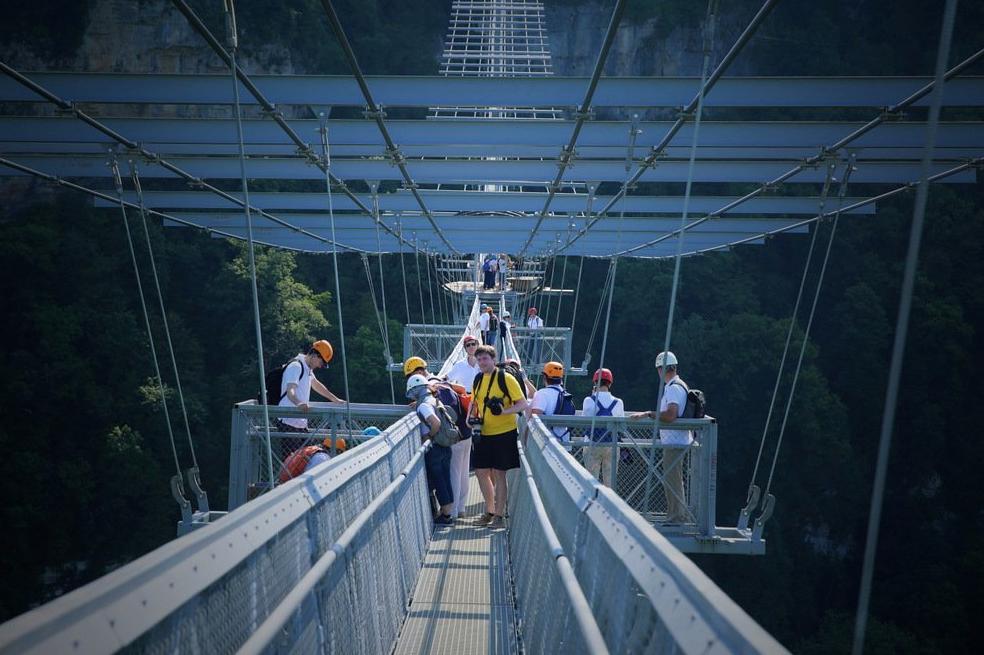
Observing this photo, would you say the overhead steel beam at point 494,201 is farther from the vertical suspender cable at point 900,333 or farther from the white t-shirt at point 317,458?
the vertical suspender cable at point 900,333

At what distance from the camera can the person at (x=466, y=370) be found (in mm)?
8578

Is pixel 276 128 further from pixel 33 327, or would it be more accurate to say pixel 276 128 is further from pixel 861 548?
pixel 861 548

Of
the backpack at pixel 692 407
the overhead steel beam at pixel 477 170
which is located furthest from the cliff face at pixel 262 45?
the backpack at pixel 692 407

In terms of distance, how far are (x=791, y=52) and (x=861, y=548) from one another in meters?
29.8

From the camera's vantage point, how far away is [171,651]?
6.03 feet

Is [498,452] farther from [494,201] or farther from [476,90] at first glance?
[494,201]

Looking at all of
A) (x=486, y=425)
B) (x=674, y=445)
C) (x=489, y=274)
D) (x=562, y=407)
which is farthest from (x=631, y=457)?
(x=489, y=274)

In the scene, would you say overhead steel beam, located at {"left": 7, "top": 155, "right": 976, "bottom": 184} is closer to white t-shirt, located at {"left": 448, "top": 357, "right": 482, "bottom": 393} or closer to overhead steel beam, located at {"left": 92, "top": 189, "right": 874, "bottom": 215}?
overhead steel beam, located at {"left": 92, "top": 189, "right": 874, "bottom": 215}

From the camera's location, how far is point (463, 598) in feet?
16.0

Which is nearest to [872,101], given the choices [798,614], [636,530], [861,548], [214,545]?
[636,530]

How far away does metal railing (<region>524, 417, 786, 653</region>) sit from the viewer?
5.16 feet

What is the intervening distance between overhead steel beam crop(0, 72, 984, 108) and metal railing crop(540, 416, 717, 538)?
2.13m

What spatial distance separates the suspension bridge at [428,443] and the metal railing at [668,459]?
0.08 ft

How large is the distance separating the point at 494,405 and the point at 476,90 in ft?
6.81
